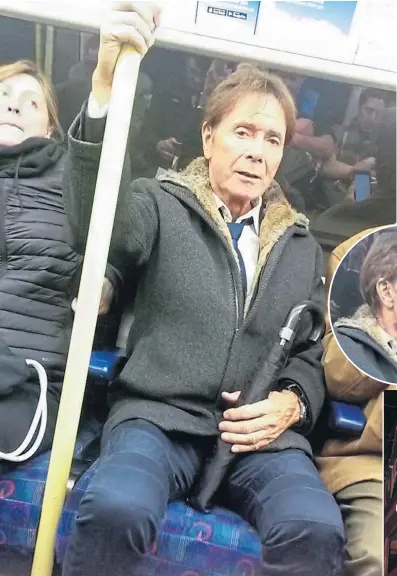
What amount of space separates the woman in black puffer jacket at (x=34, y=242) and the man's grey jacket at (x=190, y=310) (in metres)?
0.11

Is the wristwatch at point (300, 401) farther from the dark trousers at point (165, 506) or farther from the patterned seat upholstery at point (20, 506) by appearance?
the patterned seat upholstery at point (20, 506)

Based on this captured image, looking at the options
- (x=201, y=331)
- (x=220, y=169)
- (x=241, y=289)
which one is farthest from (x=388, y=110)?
(x=201, y=331)

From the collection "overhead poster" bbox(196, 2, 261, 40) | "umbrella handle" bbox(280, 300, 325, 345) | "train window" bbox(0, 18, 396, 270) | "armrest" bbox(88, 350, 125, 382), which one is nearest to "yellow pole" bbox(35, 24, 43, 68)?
"train window" bbox(0, 18, 396, 270)

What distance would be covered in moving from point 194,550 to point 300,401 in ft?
1.03

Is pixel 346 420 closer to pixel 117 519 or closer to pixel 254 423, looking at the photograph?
pixel 254 423

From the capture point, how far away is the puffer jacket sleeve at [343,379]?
1.07m

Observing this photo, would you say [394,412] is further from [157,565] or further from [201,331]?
[157,565]

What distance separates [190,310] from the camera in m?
1.02

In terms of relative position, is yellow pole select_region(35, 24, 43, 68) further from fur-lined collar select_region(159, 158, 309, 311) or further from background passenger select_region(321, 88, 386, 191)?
background passenger select_region(321, 88, 386, 191)

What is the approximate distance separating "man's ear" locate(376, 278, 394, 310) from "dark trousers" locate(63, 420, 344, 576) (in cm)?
32

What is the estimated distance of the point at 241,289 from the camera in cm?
104

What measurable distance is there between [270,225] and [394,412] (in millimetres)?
382

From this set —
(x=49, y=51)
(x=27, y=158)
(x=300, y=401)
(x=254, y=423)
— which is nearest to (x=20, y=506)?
(x=254, y=423)

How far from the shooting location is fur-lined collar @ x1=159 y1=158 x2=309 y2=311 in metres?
1.07
